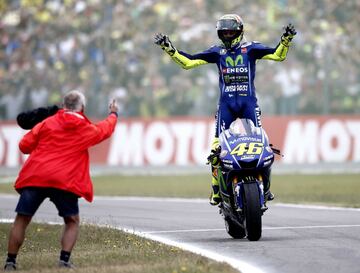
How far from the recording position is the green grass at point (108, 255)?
888cm

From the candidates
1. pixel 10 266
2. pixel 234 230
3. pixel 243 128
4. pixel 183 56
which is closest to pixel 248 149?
pixel 243 128

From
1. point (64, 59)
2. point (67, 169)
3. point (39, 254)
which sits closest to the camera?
point (67, 169)

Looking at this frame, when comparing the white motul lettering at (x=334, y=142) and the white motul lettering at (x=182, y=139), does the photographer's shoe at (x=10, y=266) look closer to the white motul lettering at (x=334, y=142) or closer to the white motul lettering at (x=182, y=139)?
the white motul lettering at (x=182, y=139)

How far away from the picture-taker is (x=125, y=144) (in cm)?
3247

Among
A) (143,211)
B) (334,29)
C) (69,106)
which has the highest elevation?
(334,29)

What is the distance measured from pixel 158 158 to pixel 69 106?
916 inches

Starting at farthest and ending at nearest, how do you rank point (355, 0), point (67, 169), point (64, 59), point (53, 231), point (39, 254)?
point (355, 0) < point (64, 59) < point (53, 231) < point (39, 254) < point (67, 169)

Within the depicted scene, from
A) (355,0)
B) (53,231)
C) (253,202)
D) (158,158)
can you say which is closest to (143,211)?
(53,231)

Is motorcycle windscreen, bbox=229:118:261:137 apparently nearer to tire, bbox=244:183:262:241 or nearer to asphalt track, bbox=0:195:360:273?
tire, bbox=244:183:262:241

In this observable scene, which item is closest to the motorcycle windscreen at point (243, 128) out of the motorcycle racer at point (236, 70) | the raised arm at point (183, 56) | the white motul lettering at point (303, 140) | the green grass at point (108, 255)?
the motorcycle racer at point (236, 70)

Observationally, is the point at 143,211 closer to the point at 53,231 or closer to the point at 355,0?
the point at 53,231

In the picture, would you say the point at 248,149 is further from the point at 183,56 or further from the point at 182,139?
the point at 182,139

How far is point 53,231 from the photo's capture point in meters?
13.0

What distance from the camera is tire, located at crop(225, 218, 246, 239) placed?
38.4 feet
